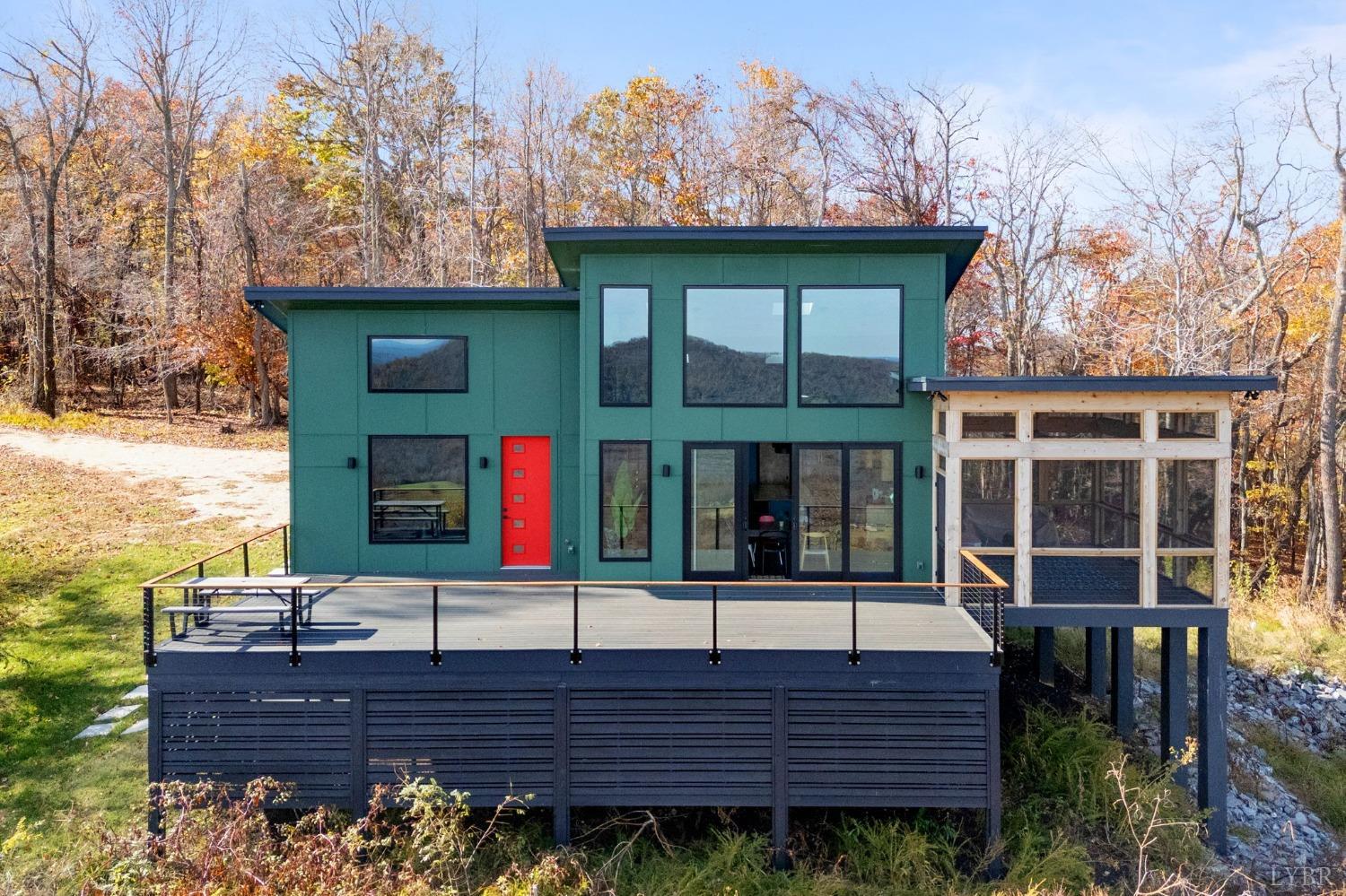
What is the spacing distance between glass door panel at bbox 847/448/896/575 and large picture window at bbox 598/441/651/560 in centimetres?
240

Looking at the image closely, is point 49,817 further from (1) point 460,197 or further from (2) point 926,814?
(1) point 460,197

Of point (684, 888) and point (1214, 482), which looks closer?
point (684, 888)

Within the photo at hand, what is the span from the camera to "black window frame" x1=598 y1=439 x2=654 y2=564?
904 centimetres

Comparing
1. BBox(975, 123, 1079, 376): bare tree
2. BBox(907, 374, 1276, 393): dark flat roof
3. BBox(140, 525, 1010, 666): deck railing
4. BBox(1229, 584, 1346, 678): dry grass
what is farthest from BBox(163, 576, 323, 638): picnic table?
BBox(975, 123, 1079, 376): bare tree

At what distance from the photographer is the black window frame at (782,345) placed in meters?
8.95

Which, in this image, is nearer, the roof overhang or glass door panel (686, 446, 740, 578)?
the roof overhang

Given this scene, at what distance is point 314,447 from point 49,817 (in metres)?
4.47

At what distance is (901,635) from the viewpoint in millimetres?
7113

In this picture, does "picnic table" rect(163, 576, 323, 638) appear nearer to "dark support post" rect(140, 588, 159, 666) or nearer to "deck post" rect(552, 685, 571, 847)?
"dark support post" rect(140, 588, 159, 666)

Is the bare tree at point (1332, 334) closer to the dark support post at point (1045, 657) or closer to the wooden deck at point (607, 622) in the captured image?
the dark support post at point (1045, 657)

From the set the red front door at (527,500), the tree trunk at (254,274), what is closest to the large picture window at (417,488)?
the red front door at (527,500)

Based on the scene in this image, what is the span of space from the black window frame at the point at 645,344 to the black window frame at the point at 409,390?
6.25 ft

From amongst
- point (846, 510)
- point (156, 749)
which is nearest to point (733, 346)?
point (846, 510)

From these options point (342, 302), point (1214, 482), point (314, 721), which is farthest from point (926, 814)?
point (342, 302)
